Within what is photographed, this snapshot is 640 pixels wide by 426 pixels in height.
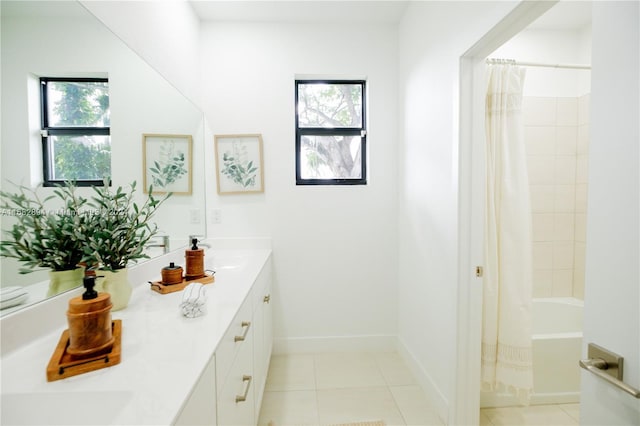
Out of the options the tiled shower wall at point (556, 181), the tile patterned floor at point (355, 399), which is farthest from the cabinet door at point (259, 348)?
the tiled shower wall at point (556, 181)

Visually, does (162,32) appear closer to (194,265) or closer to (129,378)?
(194,265)

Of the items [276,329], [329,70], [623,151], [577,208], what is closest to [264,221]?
[276,329]

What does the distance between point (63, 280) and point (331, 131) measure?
2041 millimetres

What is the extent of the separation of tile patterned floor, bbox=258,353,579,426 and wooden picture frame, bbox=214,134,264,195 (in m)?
1.51

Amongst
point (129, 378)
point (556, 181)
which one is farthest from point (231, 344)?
point (556, 181)

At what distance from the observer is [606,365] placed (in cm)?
68

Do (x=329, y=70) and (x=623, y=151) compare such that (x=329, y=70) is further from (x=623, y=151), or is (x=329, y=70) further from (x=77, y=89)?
(x=623, y=151)

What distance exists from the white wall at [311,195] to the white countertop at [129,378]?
4.58 feet

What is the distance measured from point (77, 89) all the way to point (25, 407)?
1026 millimetres

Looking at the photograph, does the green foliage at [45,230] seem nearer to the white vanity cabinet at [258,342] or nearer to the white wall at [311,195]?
the white vanity cabinet at [258,342]

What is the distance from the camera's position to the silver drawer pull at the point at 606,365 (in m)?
0.64

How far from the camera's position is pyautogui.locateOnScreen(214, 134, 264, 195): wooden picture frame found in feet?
7.54

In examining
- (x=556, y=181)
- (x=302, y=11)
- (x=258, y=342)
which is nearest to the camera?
(x=258, y=342)

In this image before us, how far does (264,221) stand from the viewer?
2.34 metres
